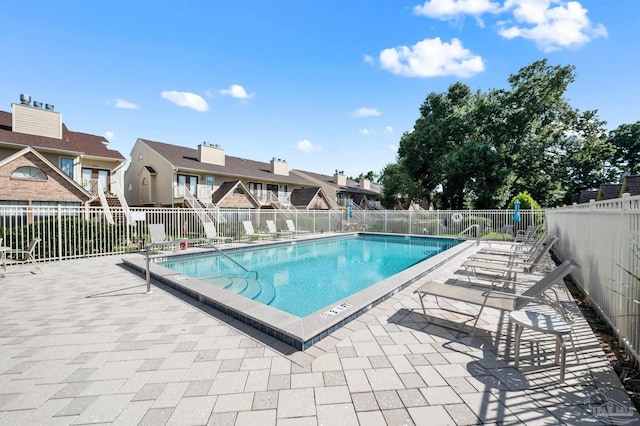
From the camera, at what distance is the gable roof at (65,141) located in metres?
15.4

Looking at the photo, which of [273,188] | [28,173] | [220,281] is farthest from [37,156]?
[273,188]

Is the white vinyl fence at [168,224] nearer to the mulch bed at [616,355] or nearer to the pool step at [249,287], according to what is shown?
the pool step at [249,287]

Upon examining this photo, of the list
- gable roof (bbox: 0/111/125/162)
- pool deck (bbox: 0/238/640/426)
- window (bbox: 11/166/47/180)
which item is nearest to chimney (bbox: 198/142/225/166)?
gable roof (bbox: 0/111/125/162)

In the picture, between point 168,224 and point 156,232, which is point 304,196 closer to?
point 168,224

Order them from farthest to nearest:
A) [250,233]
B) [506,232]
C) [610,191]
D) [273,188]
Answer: [273,188]
[506,232]
[250,233]
[610,191]

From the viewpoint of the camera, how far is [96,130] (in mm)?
21625

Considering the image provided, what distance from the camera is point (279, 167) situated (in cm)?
3092

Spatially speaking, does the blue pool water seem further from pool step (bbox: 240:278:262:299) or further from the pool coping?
the pool coping

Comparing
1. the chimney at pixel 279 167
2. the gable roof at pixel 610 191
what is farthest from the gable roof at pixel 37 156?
the gable roof at pixel 610 191

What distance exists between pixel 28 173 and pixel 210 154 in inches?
489

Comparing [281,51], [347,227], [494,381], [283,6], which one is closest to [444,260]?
[494,381]

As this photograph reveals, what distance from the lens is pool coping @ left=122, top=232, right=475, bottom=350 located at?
11.4 feet

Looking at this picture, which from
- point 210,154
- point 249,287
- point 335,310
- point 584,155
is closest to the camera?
point 335,310

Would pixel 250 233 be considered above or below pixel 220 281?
above
